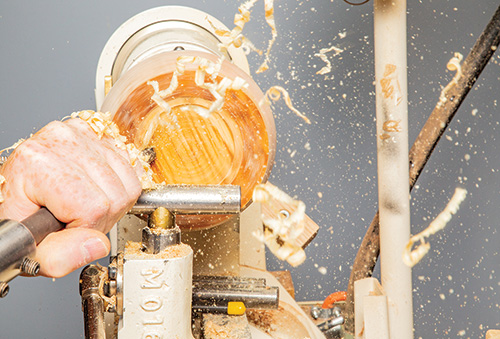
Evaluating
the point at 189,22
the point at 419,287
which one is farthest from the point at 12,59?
the point at 419,287

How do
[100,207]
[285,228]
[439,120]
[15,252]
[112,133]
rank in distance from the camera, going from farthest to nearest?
[439,120], [285,228], [112,133], [100,207], [15,252]

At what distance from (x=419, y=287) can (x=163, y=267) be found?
830 mm

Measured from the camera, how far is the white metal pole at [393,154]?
674 mm

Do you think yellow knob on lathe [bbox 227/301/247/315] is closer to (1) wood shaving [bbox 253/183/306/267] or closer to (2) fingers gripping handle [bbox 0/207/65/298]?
(1) wood shaving [bbox 253/183/306/267]

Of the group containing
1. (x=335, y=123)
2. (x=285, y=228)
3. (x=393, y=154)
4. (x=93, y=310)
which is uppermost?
(x=335, y=123)

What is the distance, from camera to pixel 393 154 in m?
0.69

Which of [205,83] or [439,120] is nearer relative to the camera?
[205,83]

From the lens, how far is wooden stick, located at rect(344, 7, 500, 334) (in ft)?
2.47

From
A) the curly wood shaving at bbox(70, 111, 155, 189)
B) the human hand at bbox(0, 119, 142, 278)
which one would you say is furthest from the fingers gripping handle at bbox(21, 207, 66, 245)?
the curly wood shaving at bbox(70, 111, 155, 189)

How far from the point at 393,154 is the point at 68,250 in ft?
1.59

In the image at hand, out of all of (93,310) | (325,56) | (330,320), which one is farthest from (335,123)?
(93,310)

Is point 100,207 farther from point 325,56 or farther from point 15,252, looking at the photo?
point 325,56

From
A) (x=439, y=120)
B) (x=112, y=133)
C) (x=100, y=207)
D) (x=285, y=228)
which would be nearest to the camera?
(x=100, y=207)

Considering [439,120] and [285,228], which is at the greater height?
[439,120]
